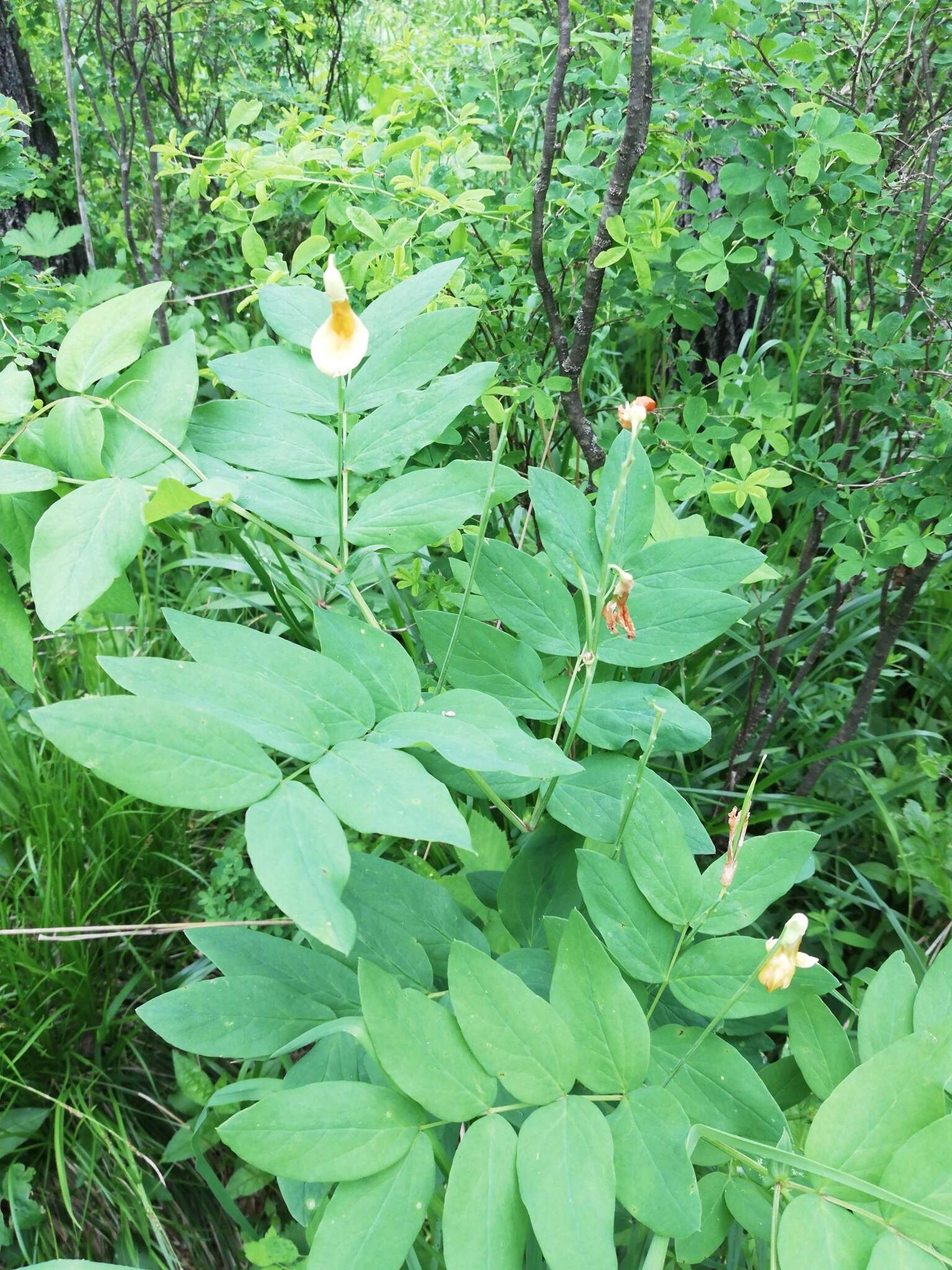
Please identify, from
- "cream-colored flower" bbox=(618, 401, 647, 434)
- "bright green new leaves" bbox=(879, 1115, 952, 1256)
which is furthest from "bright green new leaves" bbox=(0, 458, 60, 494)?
"bright green new leaves" bbox=(879, 1115, 952, 1256)

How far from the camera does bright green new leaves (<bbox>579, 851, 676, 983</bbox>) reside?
680 mm

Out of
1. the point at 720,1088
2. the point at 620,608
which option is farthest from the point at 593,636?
the point at 720,1088

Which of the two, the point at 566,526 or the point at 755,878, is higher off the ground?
the point at 566,526

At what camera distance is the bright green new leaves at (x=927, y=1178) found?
54 centimetres

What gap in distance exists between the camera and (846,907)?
1.57m

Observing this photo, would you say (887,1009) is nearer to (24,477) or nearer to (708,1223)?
(708,1223)

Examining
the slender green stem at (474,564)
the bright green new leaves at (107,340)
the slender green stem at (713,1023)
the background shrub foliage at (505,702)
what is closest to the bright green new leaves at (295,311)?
the background shrub foliage at (505,702)

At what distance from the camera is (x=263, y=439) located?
2.43 ft

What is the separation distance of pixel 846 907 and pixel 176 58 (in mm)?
3508

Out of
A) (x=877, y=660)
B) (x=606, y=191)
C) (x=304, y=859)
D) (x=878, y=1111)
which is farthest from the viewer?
(x=877, y=660)

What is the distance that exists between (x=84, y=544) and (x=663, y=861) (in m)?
0.49

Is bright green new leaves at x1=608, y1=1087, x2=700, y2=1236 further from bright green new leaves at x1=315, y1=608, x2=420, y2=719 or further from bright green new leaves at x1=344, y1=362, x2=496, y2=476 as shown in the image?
bright green new leaves at x1=344, y1=362, x2=496, y2=476

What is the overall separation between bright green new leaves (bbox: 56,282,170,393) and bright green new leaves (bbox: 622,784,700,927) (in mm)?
548

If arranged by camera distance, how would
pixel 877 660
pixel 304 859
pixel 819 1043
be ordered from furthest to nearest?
pixel 877 660 → pixel 819 1043 → pixel 304 859
